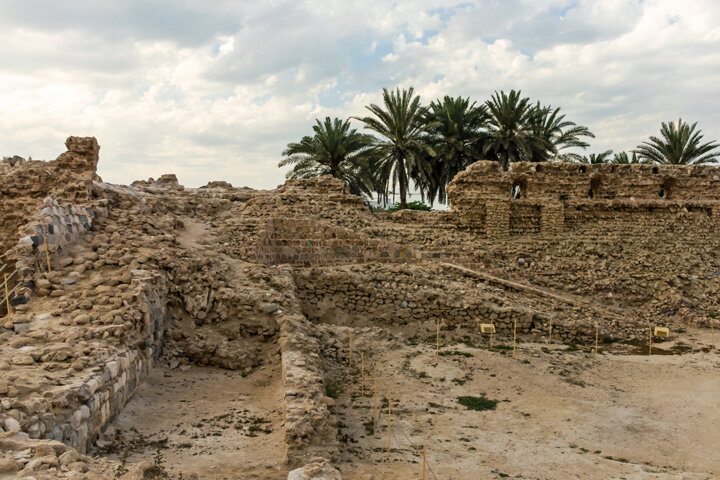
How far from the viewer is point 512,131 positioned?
83.3 ft

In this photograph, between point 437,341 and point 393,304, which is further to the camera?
point 393,304

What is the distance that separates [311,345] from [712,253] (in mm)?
15443

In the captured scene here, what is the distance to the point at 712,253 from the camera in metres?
17.7

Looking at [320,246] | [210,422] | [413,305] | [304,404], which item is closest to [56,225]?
[210,422]

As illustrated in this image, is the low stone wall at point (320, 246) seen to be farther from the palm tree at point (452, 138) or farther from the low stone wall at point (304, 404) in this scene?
the palm tree at point (452, 138)

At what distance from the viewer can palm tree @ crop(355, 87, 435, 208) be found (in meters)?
22.9

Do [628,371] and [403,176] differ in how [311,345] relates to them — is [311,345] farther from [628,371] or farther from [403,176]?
[403,176]

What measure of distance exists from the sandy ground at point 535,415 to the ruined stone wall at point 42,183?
7294mm

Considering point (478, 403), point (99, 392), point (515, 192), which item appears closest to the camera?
point (99, 392)

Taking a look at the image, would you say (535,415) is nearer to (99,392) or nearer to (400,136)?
(99,392)

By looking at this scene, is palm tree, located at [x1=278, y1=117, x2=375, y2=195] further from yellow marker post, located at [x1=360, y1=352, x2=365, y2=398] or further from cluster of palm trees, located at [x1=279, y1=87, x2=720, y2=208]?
yellow marker post, located at [x1=360, y1=352, x2=365, y2=398]

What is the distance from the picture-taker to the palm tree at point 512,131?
2470cm

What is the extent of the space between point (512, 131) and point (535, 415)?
19.5 m

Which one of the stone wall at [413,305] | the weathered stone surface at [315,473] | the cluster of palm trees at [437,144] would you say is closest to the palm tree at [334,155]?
the cluster of palm trees at [437,144]
